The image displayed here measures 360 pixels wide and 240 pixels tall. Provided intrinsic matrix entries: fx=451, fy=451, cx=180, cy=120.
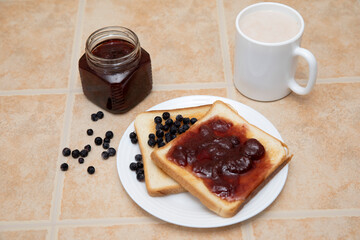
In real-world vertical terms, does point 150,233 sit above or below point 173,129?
below

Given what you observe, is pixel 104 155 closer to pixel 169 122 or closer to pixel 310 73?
pixel 169 122

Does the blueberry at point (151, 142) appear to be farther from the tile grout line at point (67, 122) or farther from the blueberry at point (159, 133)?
the tile grout line at point (67, 122)

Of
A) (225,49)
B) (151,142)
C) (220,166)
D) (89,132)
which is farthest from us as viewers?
(225,49)

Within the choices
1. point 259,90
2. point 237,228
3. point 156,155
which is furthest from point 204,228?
point 259,90

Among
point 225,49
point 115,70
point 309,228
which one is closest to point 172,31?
point 225,49

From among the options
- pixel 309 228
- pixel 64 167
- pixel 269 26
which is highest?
pixel 269 26

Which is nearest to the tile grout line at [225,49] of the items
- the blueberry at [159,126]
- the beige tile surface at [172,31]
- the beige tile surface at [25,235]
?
the beige tile surface at [172,31]
